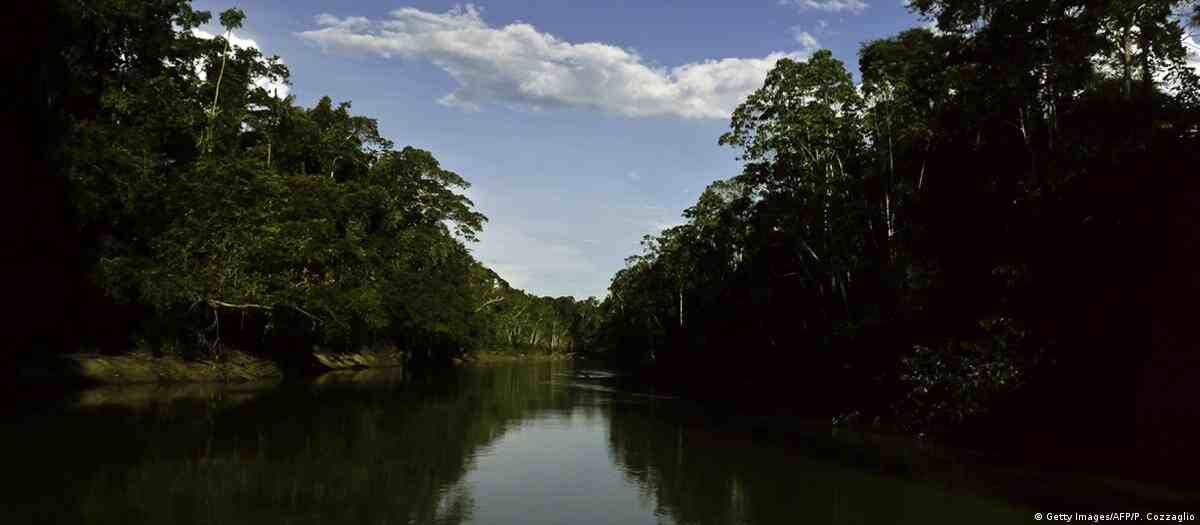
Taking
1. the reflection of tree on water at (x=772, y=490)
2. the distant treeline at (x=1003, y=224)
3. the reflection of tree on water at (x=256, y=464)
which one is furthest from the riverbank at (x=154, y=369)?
the distant treeline at (x=1003, y=224)

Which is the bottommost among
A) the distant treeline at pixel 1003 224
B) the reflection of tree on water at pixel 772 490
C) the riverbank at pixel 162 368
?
the reflection of tree on water at pixel 772 490

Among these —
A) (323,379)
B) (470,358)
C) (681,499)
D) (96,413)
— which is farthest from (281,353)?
(470,358)

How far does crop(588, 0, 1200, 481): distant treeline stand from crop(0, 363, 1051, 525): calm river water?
551cm

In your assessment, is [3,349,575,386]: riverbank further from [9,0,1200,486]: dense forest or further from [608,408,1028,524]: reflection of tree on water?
[608,408,1028,524]: reflection of tree on water

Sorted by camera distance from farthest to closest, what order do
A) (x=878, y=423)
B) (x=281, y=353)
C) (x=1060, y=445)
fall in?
(x=281, y=353) < (x=878, y=423) < (x=1060, y=445)

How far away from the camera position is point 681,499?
1565 cm

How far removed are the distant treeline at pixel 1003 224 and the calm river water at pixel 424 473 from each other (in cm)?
551

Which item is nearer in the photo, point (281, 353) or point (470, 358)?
point (281, 353)

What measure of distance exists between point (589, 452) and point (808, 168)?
16705mm

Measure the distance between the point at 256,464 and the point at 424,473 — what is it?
3.92 metres

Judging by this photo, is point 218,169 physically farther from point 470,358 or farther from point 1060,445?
point 470,358

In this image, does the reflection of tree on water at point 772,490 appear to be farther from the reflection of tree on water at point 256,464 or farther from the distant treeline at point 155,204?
the distant treeline at point 155,204

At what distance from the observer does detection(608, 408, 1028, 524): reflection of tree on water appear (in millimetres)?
14289

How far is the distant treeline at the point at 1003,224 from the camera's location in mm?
19422
